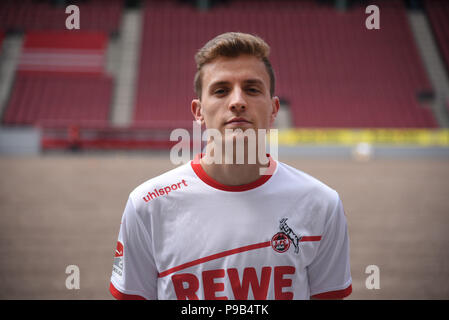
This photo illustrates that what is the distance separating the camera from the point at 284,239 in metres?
1.46

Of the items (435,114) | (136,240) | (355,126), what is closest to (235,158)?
(136,240)

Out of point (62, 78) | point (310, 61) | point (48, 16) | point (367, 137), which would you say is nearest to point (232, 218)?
point (367, 137)

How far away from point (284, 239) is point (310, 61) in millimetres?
23060

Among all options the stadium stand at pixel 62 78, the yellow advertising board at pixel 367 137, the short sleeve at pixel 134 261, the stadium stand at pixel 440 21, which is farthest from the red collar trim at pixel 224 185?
the stadium stand at pixel 440 21

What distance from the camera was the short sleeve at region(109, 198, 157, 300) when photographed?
1510 millimetres

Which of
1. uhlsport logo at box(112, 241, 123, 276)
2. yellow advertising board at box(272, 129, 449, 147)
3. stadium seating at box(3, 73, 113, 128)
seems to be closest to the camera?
uhlsport logo at box(112, 241, 123, 276)

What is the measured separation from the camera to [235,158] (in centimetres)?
146

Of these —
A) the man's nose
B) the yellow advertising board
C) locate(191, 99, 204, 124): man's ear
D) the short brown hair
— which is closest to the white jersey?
locate(191, 99, 204, 124): man's ear

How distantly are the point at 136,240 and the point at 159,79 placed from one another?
21052mm

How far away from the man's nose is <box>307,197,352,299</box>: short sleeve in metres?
0.56

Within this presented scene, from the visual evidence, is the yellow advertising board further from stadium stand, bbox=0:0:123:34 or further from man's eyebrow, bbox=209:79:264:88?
man's eyebrow, bbox=209:79:264:88

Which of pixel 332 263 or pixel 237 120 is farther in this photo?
pixel 332 263

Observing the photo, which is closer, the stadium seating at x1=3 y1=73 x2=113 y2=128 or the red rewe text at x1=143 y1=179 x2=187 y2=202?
the red rewe text at x1=143 y1=179 x2=187 y2=202

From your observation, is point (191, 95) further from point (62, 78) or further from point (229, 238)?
point (229, 238)
